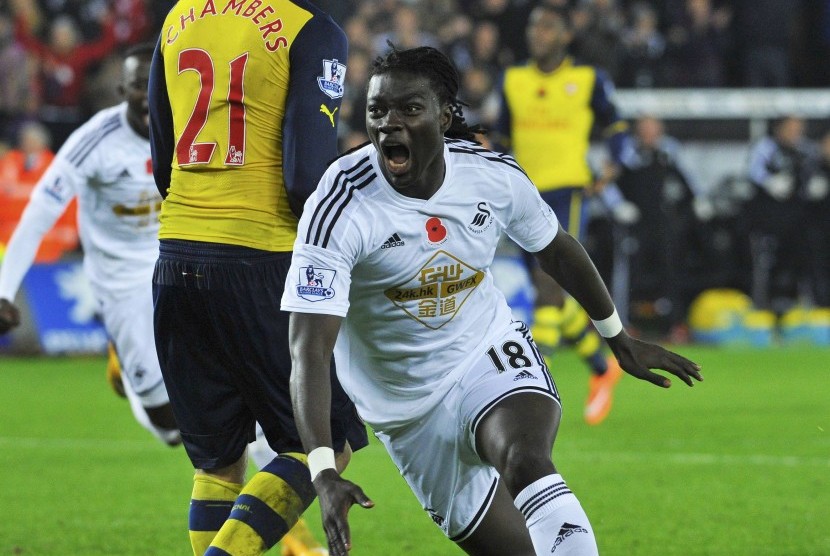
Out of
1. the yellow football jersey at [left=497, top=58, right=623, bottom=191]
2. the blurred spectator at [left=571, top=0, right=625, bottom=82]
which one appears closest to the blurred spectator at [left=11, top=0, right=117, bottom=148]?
the blurred spectator at [left=571, top=0, right=625, bottom=82]

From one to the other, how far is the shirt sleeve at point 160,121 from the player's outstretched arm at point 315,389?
99 centimetres

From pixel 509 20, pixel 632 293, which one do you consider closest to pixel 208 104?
pixel 632 293

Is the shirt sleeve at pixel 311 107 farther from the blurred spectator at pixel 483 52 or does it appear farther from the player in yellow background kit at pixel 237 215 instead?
the blurred spectator at pixel 483 52

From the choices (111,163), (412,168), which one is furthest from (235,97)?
(111,163)

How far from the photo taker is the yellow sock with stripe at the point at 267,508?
4.36 metres

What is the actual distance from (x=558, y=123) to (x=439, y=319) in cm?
694

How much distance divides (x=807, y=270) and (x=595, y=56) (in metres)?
3.88

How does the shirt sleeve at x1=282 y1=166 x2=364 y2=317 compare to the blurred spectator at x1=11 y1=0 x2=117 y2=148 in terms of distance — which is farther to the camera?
the blurred spectator at x1=11 y1=0 x2=117 y2=148

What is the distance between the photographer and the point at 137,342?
738 cm

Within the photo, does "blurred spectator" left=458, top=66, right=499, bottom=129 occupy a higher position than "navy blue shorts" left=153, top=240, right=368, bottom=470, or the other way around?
"navy blue shorts" left=153, top=240, right=368, bottom=470

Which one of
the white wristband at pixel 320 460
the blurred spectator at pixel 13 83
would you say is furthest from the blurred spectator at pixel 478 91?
the white wristband at pixel 320 460

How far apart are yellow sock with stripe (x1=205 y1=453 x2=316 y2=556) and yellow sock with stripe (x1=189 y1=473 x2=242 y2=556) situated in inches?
11.7

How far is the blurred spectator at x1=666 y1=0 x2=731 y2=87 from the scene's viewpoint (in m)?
20.1

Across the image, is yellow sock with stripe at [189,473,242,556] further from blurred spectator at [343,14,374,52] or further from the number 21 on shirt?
blurred spectator at [343,14,374,52]
